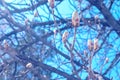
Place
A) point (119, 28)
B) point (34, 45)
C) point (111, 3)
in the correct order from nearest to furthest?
point (119, 28) < point (111, 3) < point (34, 45)

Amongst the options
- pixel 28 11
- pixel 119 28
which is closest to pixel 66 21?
pixel 28 11

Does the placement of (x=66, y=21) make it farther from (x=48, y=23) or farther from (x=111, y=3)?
(x=111, y=3)

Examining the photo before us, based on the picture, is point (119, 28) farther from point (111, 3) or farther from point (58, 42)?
point (58, 42)

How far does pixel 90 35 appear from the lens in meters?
3.35

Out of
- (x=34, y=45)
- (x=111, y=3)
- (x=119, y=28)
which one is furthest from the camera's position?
(x=34, y=45)

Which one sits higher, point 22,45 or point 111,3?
point 111,3

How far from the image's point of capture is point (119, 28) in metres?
2.88

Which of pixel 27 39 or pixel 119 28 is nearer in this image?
pixel 119 28

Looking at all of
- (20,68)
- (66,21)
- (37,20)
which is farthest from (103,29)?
(20,68)

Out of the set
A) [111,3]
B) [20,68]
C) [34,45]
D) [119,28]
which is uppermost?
[111,3]

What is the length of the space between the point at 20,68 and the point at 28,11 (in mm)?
768

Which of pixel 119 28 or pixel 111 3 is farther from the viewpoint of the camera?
pixel 111 3

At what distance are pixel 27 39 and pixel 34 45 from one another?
12 cm

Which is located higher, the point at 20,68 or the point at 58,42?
the point at 58,42
